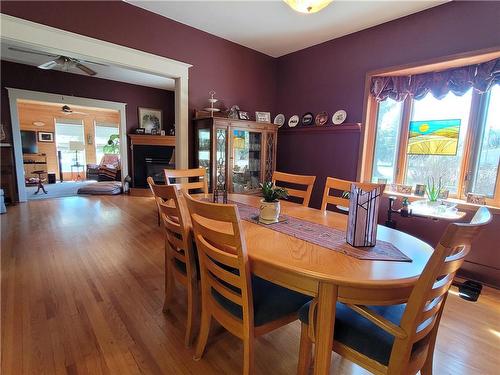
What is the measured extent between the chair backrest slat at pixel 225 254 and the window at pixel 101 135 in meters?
10.1

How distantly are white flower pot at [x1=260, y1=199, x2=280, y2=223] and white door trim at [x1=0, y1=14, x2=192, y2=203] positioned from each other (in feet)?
6.39

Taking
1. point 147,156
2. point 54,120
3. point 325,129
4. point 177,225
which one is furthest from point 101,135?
point 177,225

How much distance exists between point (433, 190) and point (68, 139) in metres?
10.7

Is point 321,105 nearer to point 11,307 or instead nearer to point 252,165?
point 252,165

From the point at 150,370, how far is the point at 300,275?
3.51ft

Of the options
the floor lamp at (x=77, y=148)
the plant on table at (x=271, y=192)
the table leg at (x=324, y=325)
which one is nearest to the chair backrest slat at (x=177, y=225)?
the plant on table at (x=271, y=192)

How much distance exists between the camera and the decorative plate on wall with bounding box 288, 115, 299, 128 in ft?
12.7

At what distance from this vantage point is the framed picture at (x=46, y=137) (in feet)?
28.0

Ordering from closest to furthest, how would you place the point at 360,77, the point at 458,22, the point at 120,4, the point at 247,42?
the point at 458,22
the point at 120,4
the point at 360,77
the point at 247,42

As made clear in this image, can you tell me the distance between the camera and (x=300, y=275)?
100 centimetres

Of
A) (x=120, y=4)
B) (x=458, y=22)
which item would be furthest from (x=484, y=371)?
(x=120, y=4)

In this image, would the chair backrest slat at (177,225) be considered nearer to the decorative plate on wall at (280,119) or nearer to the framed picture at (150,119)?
the decorative plate on wall at (280,119)

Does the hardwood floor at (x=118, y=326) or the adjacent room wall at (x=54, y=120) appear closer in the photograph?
the hardwood floor at (x=118, y=326)

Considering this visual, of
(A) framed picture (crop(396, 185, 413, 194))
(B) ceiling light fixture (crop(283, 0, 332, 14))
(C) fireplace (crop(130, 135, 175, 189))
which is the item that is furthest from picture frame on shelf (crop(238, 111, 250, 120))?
(C) fireplace (crop(130, 135, 175, 189))
